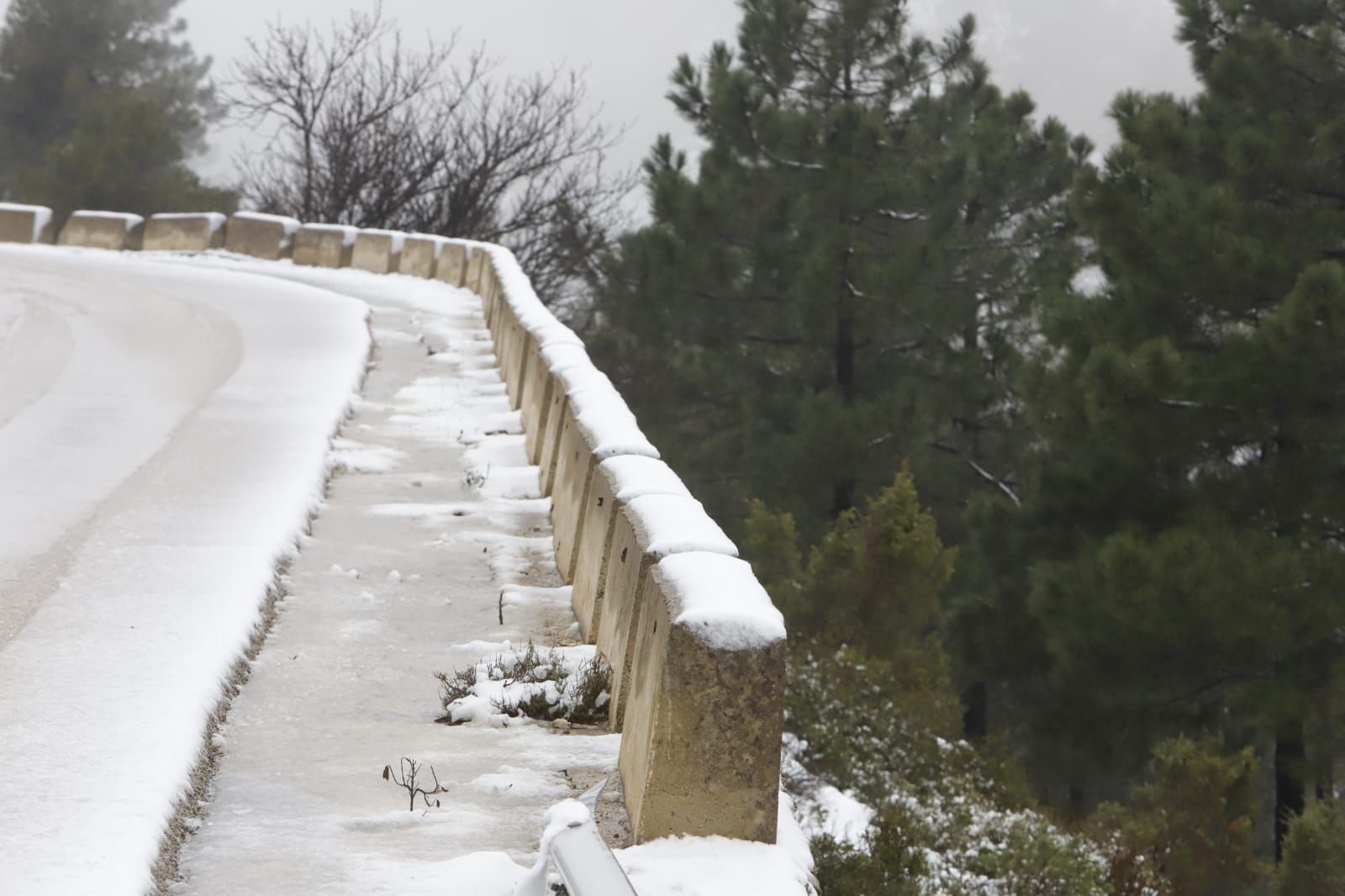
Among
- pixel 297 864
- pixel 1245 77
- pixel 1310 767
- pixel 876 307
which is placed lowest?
pixel 1310 767

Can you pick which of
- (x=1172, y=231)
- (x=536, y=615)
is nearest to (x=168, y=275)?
(x=1172, y=231)

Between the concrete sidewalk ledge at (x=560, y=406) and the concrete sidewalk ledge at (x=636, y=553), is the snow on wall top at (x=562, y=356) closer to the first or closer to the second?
the concrete sidewalk ledge at (x=560, y=406)

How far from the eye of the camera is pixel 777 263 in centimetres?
2967

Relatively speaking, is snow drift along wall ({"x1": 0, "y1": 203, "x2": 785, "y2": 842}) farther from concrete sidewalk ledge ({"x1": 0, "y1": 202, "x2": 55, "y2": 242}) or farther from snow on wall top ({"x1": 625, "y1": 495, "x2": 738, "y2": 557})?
concrete sidewalk ledge ({"x1": 0, "y1": 202, "x2": 55, "y2": 242})

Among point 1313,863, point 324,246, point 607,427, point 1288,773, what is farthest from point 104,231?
point 607,427

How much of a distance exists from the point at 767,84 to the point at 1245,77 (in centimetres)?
1182

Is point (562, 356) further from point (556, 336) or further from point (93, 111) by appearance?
point (93, 111)

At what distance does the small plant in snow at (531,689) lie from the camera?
194 inches

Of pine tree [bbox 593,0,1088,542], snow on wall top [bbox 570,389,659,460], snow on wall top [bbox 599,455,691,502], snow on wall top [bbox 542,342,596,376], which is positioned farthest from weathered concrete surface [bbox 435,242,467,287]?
snow on wall top [bbox 599,455,691,502]

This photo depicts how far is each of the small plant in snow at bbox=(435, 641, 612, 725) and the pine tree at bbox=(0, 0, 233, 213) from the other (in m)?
42.1

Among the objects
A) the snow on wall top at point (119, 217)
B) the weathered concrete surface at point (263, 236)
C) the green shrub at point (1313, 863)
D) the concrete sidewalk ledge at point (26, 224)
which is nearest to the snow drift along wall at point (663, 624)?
the green shrub at point (1313, 863)

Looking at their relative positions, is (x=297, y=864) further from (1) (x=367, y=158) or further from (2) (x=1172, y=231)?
(1) (x=367, y=158)

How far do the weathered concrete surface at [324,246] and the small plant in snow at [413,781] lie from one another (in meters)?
18.7

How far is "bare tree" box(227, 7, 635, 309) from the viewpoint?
34594mm
